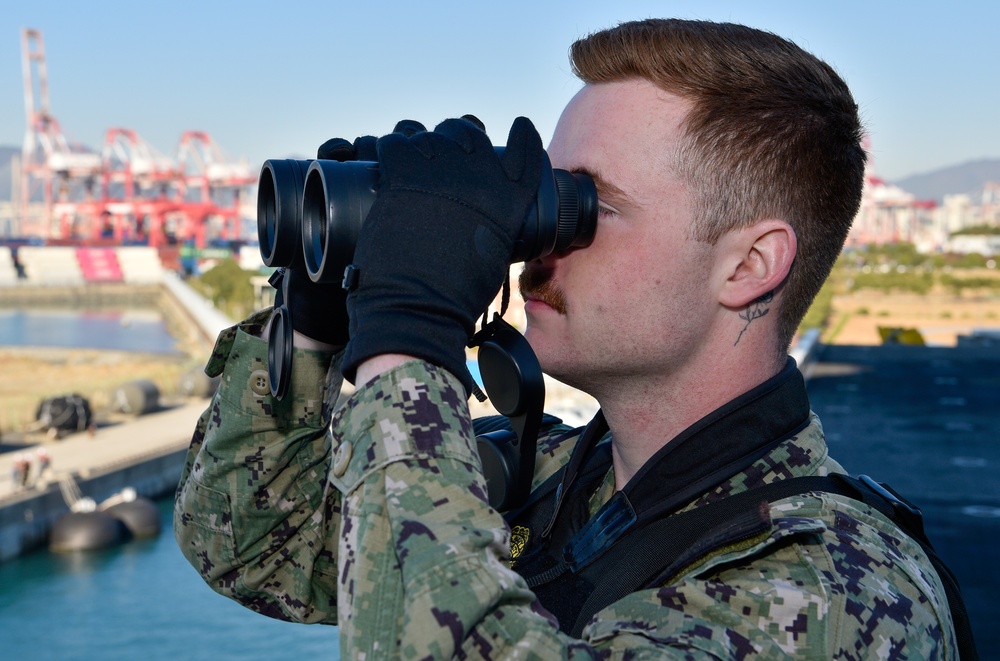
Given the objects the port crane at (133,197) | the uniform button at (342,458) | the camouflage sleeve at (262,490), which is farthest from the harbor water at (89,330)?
the uniform button at (342,458)

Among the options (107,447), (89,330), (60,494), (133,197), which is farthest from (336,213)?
(133,197)

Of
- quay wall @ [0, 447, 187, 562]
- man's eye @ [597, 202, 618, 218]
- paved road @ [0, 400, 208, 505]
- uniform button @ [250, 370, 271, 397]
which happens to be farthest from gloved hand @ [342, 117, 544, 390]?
paved road @ [0, 400, 208, 505]

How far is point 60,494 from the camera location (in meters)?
12.6

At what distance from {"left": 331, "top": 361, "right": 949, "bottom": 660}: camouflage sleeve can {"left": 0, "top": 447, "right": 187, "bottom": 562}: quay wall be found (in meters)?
10.3

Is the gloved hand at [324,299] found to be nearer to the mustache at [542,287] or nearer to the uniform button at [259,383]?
the uniform button at [259,383]

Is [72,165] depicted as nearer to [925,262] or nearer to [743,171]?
[925,262]

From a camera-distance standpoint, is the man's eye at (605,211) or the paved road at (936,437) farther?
the paved road at (936,437)

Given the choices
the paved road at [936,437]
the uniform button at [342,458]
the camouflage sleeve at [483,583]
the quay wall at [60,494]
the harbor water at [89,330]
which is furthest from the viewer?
the harbor water at [89,330]

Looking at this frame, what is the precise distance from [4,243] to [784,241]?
263 feet

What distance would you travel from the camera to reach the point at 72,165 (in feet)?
243

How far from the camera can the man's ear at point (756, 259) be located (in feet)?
3.95

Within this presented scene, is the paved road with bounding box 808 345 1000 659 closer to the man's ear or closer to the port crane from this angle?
the man's ear

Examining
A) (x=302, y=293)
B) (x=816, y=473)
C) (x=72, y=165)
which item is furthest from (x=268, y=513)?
(x=72, y=165)

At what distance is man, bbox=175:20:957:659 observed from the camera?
90cm
